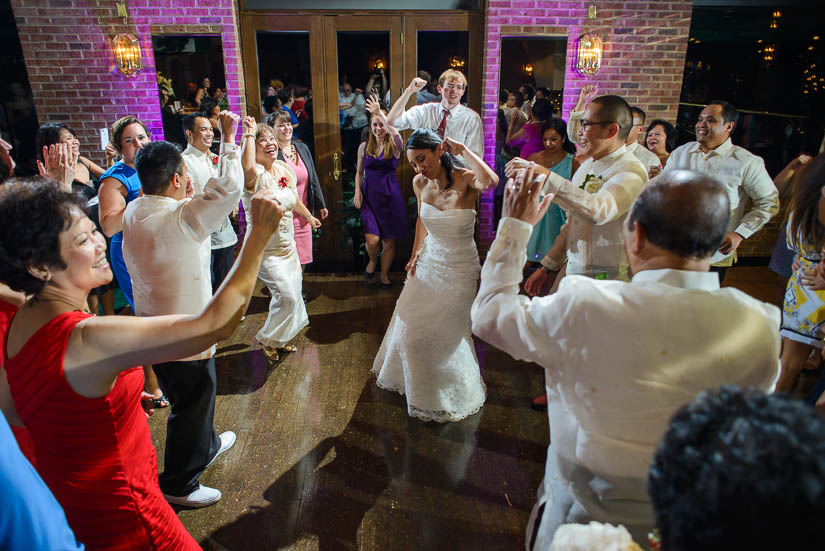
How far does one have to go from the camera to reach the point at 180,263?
2.17 m

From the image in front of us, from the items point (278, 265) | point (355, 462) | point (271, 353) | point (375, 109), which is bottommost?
point (355, 462)

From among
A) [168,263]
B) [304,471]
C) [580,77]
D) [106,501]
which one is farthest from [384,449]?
[580,77]

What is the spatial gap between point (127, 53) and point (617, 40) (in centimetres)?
467

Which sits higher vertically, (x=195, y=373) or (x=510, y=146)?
(x=510, y=146)

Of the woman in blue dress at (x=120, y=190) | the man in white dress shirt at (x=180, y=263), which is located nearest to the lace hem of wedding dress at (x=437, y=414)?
the man in white dress shirt at (x=180, y=263)

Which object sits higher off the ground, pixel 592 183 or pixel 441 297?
pixel 592 183

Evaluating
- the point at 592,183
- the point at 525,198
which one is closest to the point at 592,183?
the point at 592,183

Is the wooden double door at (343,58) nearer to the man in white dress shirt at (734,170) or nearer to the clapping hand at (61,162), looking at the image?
the man in white dress shirt at (734,170)

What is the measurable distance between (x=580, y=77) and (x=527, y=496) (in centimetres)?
425

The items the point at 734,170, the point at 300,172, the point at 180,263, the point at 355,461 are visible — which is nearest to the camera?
the point at 180,263

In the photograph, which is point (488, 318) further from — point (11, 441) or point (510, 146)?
point (510, 146)

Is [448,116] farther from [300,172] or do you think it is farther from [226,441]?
[226,441]

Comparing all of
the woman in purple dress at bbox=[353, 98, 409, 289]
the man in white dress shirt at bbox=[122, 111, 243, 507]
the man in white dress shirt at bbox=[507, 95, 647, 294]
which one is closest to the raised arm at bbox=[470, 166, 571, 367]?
the man in white dress shirt at bbox=[507, 95, 647, 294]

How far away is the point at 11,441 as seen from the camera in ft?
3.10
